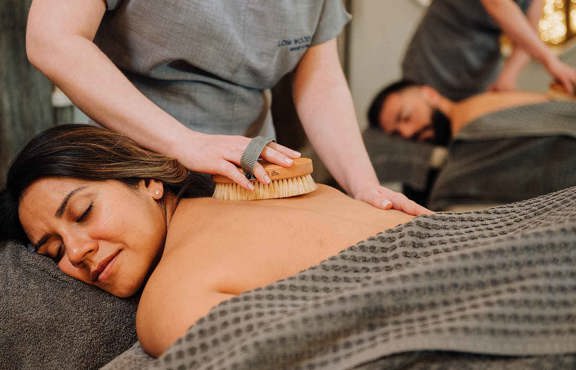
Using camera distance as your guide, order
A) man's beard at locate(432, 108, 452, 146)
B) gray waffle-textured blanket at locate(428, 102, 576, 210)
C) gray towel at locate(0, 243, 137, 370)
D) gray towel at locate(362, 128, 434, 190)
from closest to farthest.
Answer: gray towel at locate(0, 243, 137, 370) → gray waffle-textured blanket at locate(428, 102, 576, 210) → gray towel at locate(362, 128, 434, 190) → man's beard at locate(432, 108, 452, 146)

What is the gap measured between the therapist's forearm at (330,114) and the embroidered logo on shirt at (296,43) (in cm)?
6

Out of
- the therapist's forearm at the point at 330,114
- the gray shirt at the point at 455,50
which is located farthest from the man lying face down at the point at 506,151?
the therapist's forearm at the point at 330,114

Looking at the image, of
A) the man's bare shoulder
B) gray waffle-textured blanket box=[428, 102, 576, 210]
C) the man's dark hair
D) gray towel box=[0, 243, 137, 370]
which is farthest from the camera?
the man's dark hair

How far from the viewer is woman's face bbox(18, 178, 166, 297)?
3.17 feet

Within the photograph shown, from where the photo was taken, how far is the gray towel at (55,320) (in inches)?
37.0


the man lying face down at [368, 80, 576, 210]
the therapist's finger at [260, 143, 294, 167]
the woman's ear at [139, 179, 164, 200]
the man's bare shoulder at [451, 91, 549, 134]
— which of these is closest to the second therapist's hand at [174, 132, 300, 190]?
the therapist's finger at [260, 143, 294, 167]

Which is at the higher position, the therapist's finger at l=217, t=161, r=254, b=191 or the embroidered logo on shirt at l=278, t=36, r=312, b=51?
the embroidered logo on shirt at l=278, t=36, r=312, b=51

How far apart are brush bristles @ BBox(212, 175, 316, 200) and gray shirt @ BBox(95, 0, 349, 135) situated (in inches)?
10.4

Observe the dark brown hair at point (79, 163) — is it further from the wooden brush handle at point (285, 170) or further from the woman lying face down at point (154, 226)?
the wooden brush handle at point (285, 170)

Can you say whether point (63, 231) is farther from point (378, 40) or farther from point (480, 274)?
point (378, 40)

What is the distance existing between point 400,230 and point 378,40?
125 inches

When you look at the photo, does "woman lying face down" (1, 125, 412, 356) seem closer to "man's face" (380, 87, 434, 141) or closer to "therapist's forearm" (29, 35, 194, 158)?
"therapist's forearm" (29, 35, 194, 158)

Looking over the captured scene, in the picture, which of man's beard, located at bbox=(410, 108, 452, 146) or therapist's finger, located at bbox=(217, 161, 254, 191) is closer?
therapist's finger, located at bbox=(217, 161, 254, 191)

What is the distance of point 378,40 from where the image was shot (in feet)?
12.7
